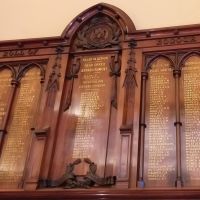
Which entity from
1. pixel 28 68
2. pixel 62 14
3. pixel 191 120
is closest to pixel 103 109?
pixel 191 120

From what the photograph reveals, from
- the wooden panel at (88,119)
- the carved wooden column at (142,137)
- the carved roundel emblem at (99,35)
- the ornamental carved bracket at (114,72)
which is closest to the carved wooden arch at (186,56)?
the carved wooden column at (142,137)

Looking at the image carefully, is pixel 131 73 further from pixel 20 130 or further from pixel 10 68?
pixel 10 68

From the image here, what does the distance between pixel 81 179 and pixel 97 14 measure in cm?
234

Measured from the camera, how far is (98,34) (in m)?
5.14

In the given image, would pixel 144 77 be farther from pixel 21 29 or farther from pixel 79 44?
pixel 21 29

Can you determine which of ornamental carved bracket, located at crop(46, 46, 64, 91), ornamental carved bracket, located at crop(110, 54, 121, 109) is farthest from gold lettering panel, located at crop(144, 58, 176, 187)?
ornamental carved bracket, located at crop(46, 46, 64, 91)

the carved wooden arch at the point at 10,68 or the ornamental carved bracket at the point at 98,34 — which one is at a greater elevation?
the ornamental carved bracket at the point at 98,34

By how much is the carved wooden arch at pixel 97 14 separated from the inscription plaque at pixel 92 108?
1.47ft

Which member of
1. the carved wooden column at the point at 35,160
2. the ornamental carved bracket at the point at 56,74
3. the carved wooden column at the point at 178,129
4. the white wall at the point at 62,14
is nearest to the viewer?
the carved wooden column at the point at 178,129

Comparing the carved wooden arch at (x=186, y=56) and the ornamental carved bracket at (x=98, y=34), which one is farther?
the ornamental carved bracket at (x=98, y=34)

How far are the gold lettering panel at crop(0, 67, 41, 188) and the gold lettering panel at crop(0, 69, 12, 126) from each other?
0.13 metres

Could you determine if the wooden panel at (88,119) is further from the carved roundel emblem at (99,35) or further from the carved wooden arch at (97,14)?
the carved wooden arch at (97,14)

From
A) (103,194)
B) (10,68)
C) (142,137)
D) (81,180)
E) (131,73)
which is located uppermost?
(10,68)

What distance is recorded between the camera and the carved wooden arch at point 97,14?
16.5 feet
